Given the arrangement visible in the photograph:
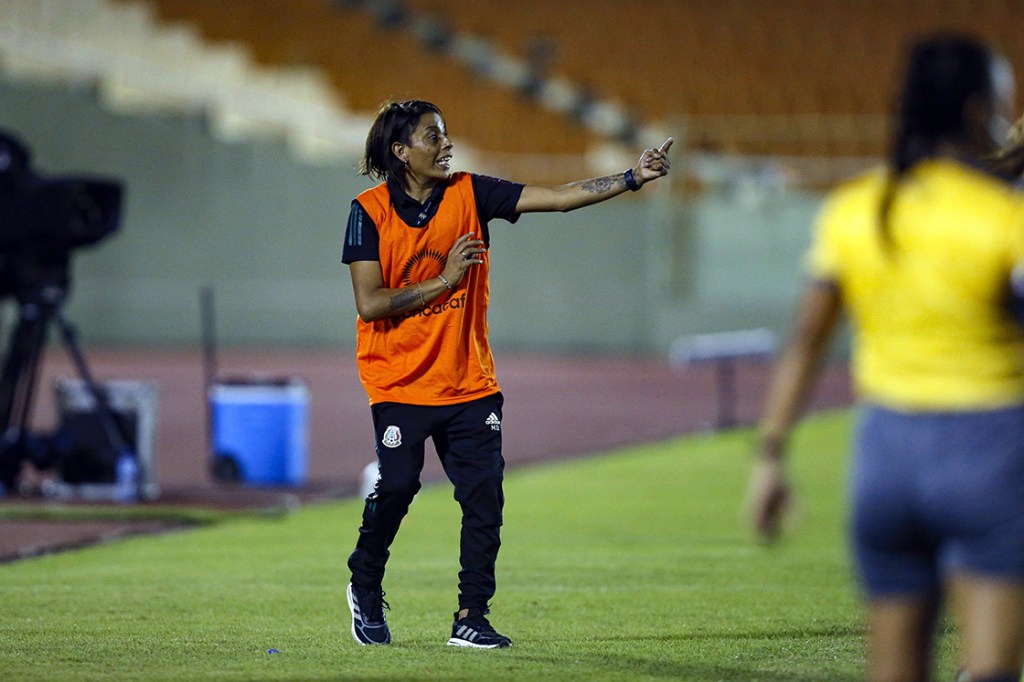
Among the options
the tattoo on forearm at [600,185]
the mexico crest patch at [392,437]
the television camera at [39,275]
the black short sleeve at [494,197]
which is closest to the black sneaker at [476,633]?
the mexico crest patch at [392,437]

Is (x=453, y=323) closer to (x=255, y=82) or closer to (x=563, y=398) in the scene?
(x=563, y=398)

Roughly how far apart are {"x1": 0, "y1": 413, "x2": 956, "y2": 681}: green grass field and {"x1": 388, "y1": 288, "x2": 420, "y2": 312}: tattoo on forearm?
126cm

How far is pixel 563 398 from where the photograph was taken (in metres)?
21.5

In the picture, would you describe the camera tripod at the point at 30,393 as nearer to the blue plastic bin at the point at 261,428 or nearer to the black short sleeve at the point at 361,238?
the blue plastic bin at the point at 261,428

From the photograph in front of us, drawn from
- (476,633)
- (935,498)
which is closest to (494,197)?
(476,633)

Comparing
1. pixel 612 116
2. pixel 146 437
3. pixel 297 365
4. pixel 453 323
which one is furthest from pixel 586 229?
pixel 453 323

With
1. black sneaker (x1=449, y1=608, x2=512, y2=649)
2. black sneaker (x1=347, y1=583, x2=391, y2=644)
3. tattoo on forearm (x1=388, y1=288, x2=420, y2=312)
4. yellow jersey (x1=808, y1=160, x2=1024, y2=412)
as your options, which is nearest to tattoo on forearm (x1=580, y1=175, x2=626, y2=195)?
tattoo on forearm (x1=388, y1=288, x2=420, y2=312)

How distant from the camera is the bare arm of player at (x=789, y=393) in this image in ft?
12.3

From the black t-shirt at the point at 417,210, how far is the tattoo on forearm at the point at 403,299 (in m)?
0.20

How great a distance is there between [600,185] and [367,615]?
1.83 metres

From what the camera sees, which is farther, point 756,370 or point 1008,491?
point 756,370

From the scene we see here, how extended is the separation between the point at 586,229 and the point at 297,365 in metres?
5.54

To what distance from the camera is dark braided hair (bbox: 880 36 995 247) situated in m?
3.62

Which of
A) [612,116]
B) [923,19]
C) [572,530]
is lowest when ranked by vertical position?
[572,530]
